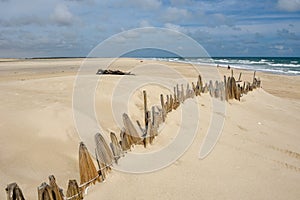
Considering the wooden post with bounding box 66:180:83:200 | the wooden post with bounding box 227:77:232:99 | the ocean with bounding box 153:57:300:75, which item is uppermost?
the wooden post with bounding box 227:77:232:99

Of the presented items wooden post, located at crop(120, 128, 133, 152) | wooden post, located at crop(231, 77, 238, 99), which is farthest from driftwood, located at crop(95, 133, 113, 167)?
wooden post, located at crop(231, 77, 238, 99)

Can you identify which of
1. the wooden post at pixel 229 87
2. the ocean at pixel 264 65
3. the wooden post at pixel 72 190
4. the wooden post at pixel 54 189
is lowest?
the ocean at pixel 264 65

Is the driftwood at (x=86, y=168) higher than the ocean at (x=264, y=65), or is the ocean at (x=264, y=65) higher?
the driftwood at (x=86, y=168)

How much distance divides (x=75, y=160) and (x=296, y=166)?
357 centimetres

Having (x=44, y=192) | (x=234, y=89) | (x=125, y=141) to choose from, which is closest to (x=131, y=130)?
(x=125, y=141)

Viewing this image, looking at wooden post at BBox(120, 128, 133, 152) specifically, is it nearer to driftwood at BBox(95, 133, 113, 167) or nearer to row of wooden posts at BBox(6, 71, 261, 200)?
row of wooden posts at BBox(6, 71, 261, 200)

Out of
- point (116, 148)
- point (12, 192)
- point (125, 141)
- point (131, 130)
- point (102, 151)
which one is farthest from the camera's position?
point (131, 130)

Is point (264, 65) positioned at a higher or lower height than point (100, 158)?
lower

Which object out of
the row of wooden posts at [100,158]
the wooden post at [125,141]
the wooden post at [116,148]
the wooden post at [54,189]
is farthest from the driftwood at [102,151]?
the wooden post at [54,189]

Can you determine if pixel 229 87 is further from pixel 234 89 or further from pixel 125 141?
pixel 125 141

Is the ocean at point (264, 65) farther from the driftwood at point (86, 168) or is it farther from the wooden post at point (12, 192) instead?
the wooden post at point (12, 192)

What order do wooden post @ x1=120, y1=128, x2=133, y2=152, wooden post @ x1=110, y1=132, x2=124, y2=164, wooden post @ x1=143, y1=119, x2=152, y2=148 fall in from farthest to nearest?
wooden post @ x1=143, y1=119, x2=152, y2=148, wooden post @ x1=120, y1=128, x2=133, y2=152, wooden post @ x1=110, y1=132, x2=124, y2=164

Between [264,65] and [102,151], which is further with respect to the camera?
[264,65]

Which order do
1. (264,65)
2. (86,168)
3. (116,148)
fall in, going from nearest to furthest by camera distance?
1. (86,168)
2. (116,148)
3. (264,65)
